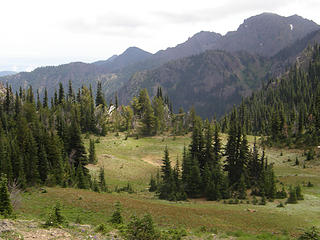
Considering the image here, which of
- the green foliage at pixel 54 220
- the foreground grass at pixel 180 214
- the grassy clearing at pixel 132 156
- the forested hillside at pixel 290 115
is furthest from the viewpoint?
the forested hillside at pixel 290 115

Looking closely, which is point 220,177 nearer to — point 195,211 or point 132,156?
point 195,211

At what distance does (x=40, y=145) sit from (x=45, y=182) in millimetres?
7559

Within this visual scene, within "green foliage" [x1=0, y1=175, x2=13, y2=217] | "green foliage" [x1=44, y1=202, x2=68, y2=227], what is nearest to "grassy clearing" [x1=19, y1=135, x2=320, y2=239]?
"green foliage" [x1=0, y1=175, x2=13, y2=217]

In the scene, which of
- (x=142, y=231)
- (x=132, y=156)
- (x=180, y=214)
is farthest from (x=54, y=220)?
(x=132, y=156)

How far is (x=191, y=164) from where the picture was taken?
4634 cm

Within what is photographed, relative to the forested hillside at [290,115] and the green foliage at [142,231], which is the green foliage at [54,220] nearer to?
the green foliage at [142,231]

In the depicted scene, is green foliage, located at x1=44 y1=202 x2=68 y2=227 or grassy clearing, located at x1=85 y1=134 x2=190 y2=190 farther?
grassy clearing, located at x1=85 y1=134 x2=190 y2=190

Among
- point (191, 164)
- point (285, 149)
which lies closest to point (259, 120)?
point (285, 149)

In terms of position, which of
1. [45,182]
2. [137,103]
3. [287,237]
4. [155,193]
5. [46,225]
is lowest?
[155,193]

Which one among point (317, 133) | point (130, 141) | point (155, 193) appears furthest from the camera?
point (130, 141)

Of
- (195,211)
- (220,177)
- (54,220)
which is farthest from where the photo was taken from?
(220,177)

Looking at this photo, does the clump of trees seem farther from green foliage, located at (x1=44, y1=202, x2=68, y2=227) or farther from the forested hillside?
the forested hillside

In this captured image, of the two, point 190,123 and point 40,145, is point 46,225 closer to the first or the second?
point 40,145

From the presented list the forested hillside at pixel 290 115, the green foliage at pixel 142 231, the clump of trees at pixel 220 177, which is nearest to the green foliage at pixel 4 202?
the green foliage at pixel 142 231
